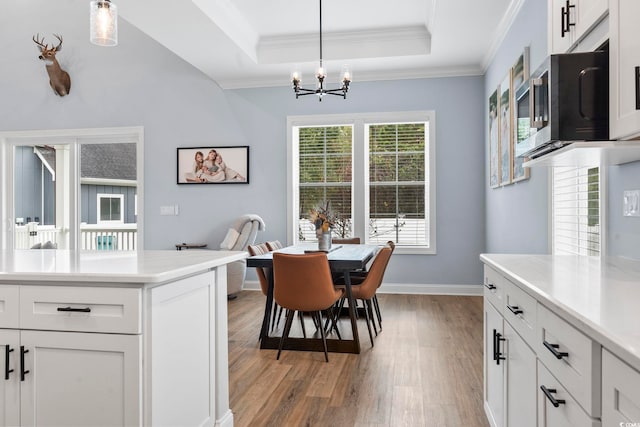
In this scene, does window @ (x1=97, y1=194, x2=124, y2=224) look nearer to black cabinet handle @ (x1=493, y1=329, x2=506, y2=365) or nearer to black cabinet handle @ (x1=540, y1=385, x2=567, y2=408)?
black cabinet handle @ (x1=493, y1=329, x2=506, y2=365)

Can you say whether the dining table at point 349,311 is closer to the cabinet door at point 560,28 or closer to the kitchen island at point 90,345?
the kitchen island at point 90,345

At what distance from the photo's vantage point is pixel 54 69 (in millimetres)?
6375

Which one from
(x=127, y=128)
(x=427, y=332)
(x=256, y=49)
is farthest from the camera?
(x=127, y=128)

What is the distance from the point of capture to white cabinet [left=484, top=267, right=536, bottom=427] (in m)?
1.53

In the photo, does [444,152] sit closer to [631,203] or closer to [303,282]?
[303,282]

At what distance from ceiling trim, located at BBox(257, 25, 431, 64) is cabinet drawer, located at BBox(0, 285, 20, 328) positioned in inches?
174

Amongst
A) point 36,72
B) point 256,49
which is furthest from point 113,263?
point 36,72

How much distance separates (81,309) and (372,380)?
6.22ft

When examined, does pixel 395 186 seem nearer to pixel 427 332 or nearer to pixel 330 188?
pixel 330 188

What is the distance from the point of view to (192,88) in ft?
20.7

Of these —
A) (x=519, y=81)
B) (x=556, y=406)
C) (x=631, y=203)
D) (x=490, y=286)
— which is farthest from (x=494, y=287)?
(x=519, y=81)

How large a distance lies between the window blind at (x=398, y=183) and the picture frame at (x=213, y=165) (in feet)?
5.54

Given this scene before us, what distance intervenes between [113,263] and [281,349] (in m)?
1.85

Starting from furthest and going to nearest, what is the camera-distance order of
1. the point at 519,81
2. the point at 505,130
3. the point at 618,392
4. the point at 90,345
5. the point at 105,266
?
1. the point at 505,130
2. the point at 519,81
3. the point at 105,266
4. the point at 90,345
5. the point at 618,392
